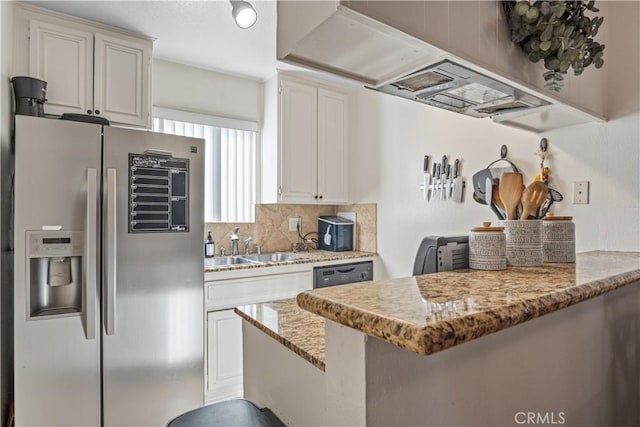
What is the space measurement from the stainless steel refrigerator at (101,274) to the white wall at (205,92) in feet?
3.45

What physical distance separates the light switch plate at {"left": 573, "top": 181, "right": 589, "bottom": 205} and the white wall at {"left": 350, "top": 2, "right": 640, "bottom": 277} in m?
0.03

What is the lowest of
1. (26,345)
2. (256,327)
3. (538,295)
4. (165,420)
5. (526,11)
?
(165,420)

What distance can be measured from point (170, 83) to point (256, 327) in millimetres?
2393

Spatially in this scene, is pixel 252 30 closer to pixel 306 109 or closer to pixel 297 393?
pixel 306 109

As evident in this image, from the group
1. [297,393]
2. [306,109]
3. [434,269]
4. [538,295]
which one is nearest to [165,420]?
[297,393]

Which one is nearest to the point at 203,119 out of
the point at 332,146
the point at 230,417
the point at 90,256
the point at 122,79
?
the point at 122,79

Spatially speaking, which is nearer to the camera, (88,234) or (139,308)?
(88,234)

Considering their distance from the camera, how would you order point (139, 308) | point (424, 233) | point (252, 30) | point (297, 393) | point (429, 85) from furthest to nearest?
point (424, 233) → point (252, 30) → point (139, 308) → point (429, 85) → point (297, 393)

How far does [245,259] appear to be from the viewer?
304 cm

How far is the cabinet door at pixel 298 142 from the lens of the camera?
3.13 metres

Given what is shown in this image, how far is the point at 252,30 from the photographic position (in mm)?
2416

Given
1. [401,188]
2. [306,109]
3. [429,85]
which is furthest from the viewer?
[306,109]

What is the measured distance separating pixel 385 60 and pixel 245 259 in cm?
234

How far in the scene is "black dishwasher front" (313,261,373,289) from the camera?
2914 mm
